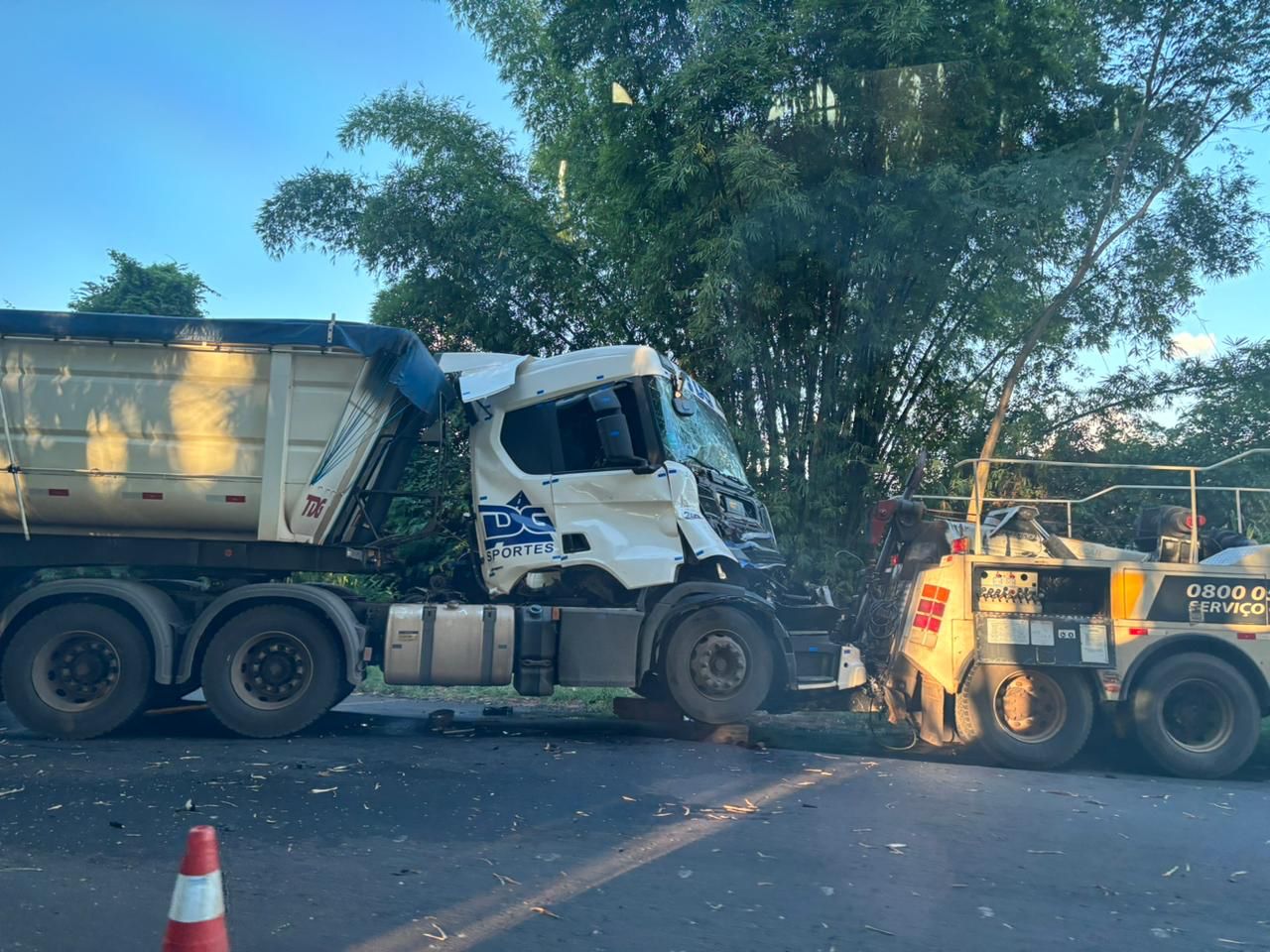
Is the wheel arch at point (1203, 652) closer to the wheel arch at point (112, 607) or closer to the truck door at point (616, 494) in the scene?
the truck door at point (616, 494)

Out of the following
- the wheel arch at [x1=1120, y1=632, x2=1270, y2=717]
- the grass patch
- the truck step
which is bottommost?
the grass patch

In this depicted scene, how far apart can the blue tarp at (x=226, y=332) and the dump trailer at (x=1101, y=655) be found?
4.52m

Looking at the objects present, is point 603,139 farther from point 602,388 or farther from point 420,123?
point 602,388

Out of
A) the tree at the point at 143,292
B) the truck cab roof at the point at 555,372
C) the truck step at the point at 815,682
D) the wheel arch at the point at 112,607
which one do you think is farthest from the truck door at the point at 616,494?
the tree at the point at 143,292

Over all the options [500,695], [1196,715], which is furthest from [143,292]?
[1196,715]

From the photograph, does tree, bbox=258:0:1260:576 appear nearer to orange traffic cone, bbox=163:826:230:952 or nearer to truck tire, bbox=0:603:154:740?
truck tire, bbox=0:603:154:740

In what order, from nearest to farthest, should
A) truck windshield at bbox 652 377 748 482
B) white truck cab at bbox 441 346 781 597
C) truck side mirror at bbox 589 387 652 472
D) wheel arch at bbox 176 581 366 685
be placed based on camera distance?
wheel arch at bbox 176 581 366 685, truck side mirror at bbox 589 387 652 472, white truck cab at bbox 441 346 781 597, truck windshield at bbox 652 377 748 482

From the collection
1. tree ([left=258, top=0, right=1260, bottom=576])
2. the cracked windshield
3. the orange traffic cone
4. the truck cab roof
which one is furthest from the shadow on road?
the orange traffic cone

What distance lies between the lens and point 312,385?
24.1 ft

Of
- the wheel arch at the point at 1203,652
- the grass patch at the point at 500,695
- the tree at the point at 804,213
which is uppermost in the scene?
the tree at the point at 804,213

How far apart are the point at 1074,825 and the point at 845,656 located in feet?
7.81

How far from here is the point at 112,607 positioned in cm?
718

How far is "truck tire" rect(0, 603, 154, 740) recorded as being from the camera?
23.2ft

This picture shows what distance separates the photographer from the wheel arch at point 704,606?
7285 millimetres
